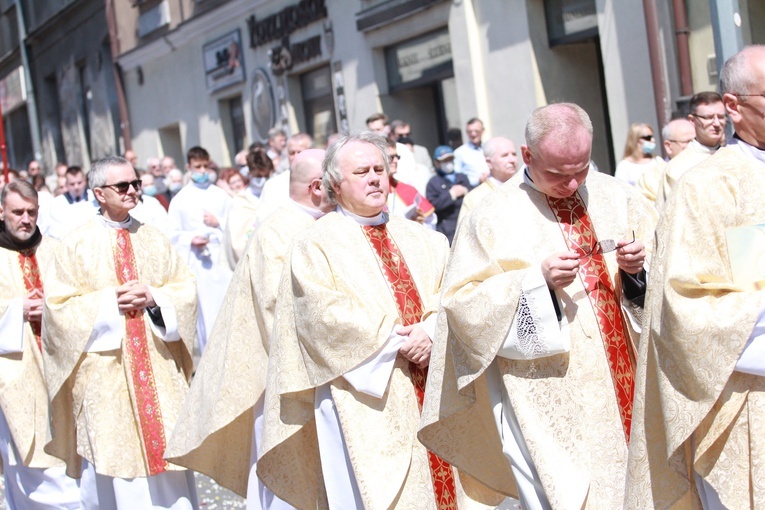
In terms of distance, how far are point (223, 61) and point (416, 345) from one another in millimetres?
15490

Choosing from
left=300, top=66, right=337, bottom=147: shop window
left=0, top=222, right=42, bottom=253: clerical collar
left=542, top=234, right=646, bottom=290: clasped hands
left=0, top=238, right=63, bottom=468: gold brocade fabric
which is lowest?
left=0, top=238, right=63, bottom=468: gold brocade fabric

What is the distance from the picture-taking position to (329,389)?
479cm

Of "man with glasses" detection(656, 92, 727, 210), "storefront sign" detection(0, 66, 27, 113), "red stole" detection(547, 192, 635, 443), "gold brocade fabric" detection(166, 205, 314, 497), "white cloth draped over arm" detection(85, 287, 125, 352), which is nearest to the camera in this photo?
"red stole" detection(547, 192, 635, 443)

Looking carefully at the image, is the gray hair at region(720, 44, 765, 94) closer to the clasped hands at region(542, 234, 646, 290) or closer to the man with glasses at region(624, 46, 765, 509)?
the man with glasses at region(624, 46, 765, 509)

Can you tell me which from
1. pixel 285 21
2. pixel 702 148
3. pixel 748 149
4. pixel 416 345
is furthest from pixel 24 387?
pixel 285 21

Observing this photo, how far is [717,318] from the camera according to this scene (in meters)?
3.32

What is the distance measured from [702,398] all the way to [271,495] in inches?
105

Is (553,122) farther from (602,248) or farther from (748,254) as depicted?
(748,254)

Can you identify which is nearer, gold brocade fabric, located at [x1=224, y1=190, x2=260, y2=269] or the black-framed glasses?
the black-framed glasses

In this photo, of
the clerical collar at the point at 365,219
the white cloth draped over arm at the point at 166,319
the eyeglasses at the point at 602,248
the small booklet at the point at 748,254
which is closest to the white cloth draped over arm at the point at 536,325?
the eyeglasses at the point at 602,248

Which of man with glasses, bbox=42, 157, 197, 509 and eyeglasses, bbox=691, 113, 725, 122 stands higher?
eyeglasses, bbox=691, 113, 725, 122

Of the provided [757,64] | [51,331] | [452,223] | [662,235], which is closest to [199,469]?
[51,331]

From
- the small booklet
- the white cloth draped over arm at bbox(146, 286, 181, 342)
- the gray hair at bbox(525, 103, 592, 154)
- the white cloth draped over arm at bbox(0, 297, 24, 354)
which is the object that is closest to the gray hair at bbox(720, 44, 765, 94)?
the small booklet

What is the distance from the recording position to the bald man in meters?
5.55
